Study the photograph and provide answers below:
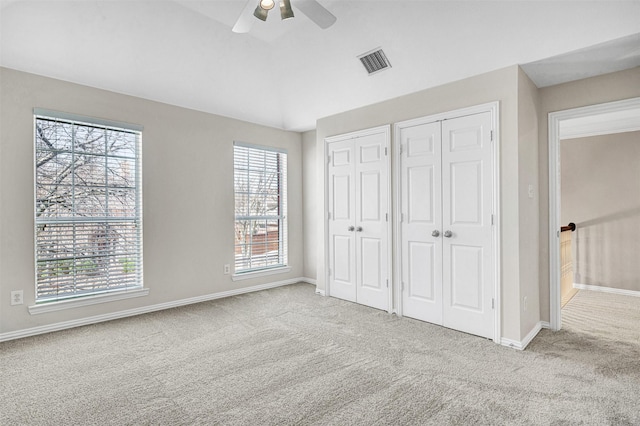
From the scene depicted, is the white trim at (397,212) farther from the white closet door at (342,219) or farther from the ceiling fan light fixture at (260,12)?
the ceiling fan light fixture at (260,12)

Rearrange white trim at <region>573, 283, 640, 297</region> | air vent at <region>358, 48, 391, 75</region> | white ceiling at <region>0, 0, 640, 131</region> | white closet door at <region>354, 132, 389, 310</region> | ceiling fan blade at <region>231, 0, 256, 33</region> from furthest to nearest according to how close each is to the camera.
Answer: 1. white trim at <region>573, 283, 640, 297</region>
2. white closet door at <region>354, 132, 389, 310</region>
3. air vent at <region>358, 48, 391, 75</region>
4. white ceiling at <region>0, 0, 640, 131</region>
5. ceiling fan blade at <region>231, 0, 256, 33</region>

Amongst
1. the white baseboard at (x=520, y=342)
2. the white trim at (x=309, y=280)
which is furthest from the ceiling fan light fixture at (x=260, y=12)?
the white trim at (x=309, y=280)

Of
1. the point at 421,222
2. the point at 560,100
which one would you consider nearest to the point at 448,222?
the point at 421,222

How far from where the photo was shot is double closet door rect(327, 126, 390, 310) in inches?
159

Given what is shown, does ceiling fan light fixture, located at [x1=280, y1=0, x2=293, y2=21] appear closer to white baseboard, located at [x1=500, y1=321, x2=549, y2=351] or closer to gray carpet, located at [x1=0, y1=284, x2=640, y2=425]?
gray carpet, located at [x1=0, y1=284, x2=640, y2=425]

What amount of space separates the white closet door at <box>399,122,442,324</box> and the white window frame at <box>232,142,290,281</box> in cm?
220

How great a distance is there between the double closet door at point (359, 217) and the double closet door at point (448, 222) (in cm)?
26

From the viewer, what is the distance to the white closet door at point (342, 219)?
4398 mm

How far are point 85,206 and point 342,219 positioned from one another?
2902 mm

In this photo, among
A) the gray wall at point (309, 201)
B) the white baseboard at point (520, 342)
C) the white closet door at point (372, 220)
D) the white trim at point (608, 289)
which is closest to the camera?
the white baseboard at point (520, 342)

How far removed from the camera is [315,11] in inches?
99.5

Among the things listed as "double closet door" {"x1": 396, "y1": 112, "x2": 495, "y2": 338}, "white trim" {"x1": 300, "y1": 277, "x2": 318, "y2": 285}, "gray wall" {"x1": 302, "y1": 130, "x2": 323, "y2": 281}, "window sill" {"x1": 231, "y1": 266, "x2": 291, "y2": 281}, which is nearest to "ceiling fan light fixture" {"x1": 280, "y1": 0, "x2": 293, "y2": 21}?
"double closet door" {"x1": 396, "y1": 112, "x2": 495, "y2": 338}

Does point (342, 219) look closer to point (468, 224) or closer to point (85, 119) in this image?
point (468, 224)

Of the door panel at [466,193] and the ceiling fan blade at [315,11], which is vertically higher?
the ceiling fan blade at [315,11]
